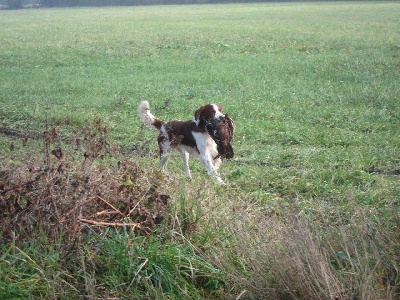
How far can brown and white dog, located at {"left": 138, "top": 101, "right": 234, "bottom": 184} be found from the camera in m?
7.86

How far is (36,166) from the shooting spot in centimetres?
550

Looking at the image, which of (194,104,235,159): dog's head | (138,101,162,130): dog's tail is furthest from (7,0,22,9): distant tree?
(194,104,235,159): dog's head

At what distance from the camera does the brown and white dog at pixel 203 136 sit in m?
7.86

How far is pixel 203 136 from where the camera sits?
8.16m

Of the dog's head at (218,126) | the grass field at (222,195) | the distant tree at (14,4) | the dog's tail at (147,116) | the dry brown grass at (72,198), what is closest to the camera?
the grass field at (222,195)

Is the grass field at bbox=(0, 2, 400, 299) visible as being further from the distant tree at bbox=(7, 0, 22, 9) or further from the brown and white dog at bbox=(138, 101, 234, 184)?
the distant tree at bbox=(7, 0, 22, 9)

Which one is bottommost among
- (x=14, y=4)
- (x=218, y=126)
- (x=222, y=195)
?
(x=14, y=4)

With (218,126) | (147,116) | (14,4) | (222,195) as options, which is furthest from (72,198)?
(14,4)

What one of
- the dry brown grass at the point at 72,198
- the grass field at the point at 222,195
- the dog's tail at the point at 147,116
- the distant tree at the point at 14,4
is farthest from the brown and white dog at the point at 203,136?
the distant tree at the point at 14,4

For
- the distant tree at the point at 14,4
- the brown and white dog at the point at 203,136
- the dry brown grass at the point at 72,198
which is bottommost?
the distant tree at the point at 14,4

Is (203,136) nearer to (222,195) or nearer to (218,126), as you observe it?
(218,126)

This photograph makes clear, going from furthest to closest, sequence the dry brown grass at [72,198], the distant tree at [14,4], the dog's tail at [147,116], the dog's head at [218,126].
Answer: the distant tree at [14,4] < the dog's tail at [147,116] < the dog's head at [218,126] < the dry brown grass at [72,198]

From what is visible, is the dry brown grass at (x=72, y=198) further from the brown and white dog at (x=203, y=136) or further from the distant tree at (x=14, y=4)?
the distant tree at (x=14, y=4)

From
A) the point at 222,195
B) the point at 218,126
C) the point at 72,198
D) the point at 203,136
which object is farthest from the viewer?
the point at 203,136
